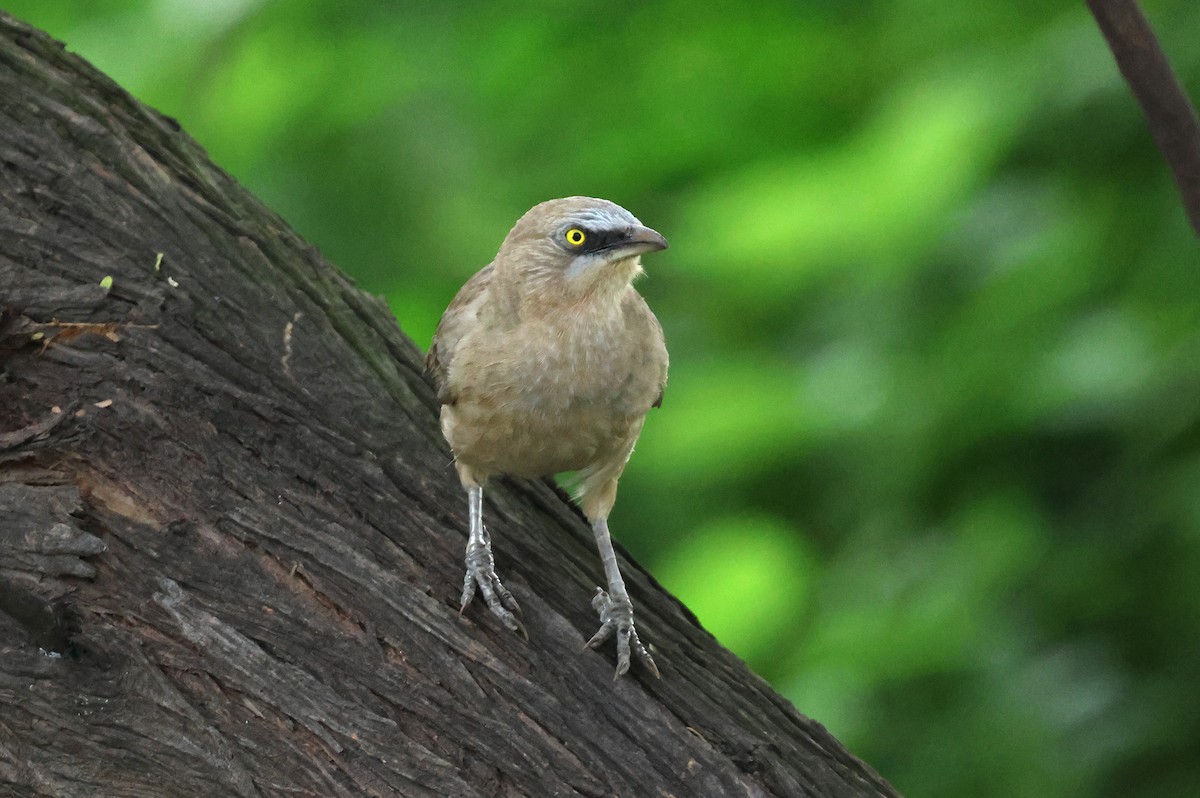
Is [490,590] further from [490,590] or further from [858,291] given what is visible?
[858,291]

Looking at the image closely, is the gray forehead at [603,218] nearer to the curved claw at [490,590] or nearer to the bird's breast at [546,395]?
the bird's breast at [546,395]

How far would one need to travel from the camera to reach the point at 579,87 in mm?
6250

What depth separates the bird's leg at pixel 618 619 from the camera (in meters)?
3.15

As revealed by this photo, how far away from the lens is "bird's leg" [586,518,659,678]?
10.3ft

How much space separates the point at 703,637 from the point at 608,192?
127 inches

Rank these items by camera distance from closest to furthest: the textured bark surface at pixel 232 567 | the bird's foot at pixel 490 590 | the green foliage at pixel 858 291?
the textured bark surface at pixel 232 567, the bird's foot at pixel 490 590, the green foliage at pixel 858 291

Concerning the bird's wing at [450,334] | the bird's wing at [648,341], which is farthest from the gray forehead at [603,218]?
the bird's wing at [450,334]

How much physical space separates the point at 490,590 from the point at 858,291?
2603 millimetres

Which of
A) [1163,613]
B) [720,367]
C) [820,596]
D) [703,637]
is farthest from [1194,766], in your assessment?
[720,367]

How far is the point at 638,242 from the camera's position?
370 centimetres

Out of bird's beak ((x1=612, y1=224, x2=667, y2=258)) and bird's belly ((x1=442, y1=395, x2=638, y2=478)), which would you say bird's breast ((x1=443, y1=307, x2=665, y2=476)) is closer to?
bird's belly ((x1=442, y1=395, x2=638, y2=478))

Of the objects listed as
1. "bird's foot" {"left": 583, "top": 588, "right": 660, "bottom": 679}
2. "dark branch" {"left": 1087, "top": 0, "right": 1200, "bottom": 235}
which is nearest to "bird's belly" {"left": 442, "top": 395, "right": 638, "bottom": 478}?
"bird's foot" {"left": 583, "top": 588, "right": 660, "bottom": 679}

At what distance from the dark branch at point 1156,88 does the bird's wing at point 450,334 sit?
2.11 meters

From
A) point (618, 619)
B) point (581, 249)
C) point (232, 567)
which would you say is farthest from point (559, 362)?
point (232, 567)
